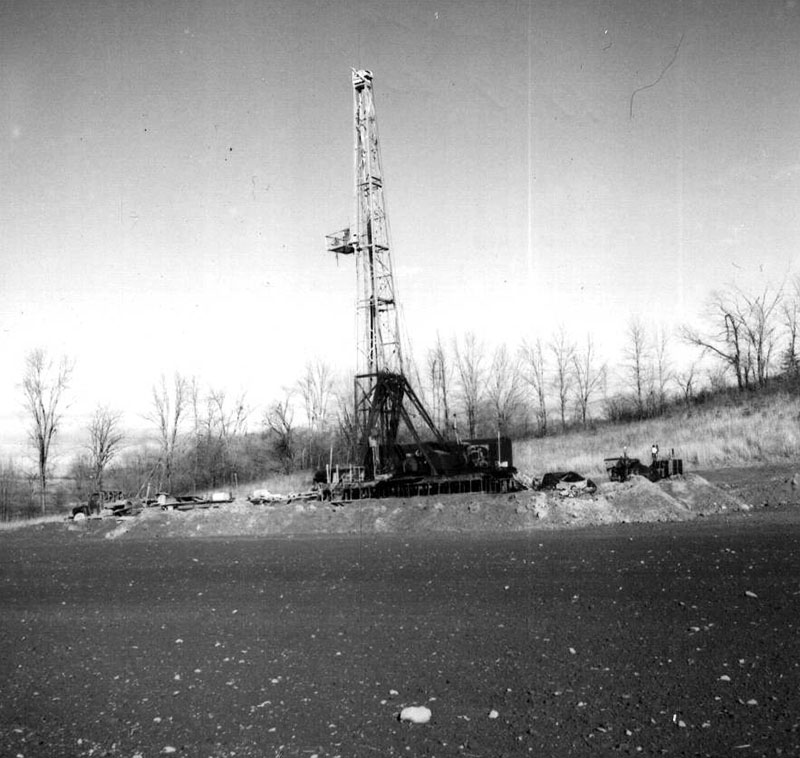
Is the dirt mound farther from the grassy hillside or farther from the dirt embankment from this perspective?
the grassy hillside

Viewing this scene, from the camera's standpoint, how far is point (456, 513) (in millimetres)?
20469

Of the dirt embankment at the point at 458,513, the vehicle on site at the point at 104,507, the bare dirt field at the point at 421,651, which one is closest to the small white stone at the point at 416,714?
the bare dirt field at the point at 421,651

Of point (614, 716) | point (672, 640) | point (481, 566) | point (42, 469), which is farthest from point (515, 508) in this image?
point (42, 469)

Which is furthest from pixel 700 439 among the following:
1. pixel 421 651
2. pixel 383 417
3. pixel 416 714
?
pixel 416 714

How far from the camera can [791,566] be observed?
10.6m

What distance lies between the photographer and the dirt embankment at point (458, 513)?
19.3 metres

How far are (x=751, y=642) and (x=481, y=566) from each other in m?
5.88

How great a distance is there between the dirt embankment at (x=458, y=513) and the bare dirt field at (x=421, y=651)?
11.5 ft

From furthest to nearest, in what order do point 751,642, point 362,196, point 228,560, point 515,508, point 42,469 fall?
point 42,469, point 362,196, point 515,508, point 228,560, point 751,642

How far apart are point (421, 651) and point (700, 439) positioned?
32.3 meters

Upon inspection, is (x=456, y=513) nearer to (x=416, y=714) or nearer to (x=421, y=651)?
(x=421, y=651)

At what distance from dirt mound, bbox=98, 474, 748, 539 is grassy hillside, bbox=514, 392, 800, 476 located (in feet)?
→ 32.7

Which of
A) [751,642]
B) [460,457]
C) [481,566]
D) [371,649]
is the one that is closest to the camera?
[751,642]

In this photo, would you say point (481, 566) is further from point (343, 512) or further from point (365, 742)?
point (343, 512)
